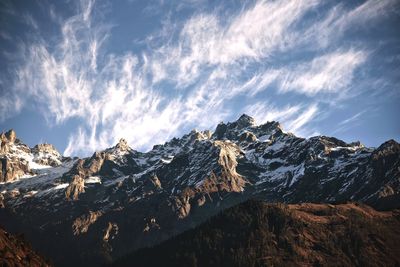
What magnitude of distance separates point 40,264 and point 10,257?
1482cm

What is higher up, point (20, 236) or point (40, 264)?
point (20, 236)

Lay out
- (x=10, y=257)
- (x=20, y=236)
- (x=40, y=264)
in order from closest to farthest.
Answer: (x=10, y=257) → (x=40, y=264) → (x=20, y=236)

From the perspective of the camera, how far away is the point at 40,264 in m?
153

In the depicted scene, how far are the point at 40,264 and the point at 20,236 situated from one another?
105 feet

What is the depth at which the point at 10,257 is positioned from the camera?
140 m

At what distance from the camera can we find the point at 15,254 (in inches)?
5748

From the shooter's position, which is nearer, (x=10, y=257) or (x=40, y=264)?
(x=10, y=257)

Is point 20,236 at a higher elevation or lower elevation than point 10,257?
higher

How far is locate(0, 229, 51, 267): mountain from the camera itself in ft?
452

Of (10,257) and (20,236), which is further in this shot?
(20,236)

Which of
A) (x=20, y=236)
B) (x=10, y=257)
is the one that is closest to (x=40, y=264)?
(x=10, y=257)

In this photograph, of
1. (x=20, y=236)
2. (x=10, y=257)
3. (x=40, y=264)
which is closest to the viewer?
(x=10, y=257)

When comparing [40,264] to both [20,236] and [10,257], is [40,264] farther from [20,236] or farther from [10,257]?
[20,236]

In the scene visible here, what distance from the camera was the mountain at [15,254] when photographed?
452 feet
